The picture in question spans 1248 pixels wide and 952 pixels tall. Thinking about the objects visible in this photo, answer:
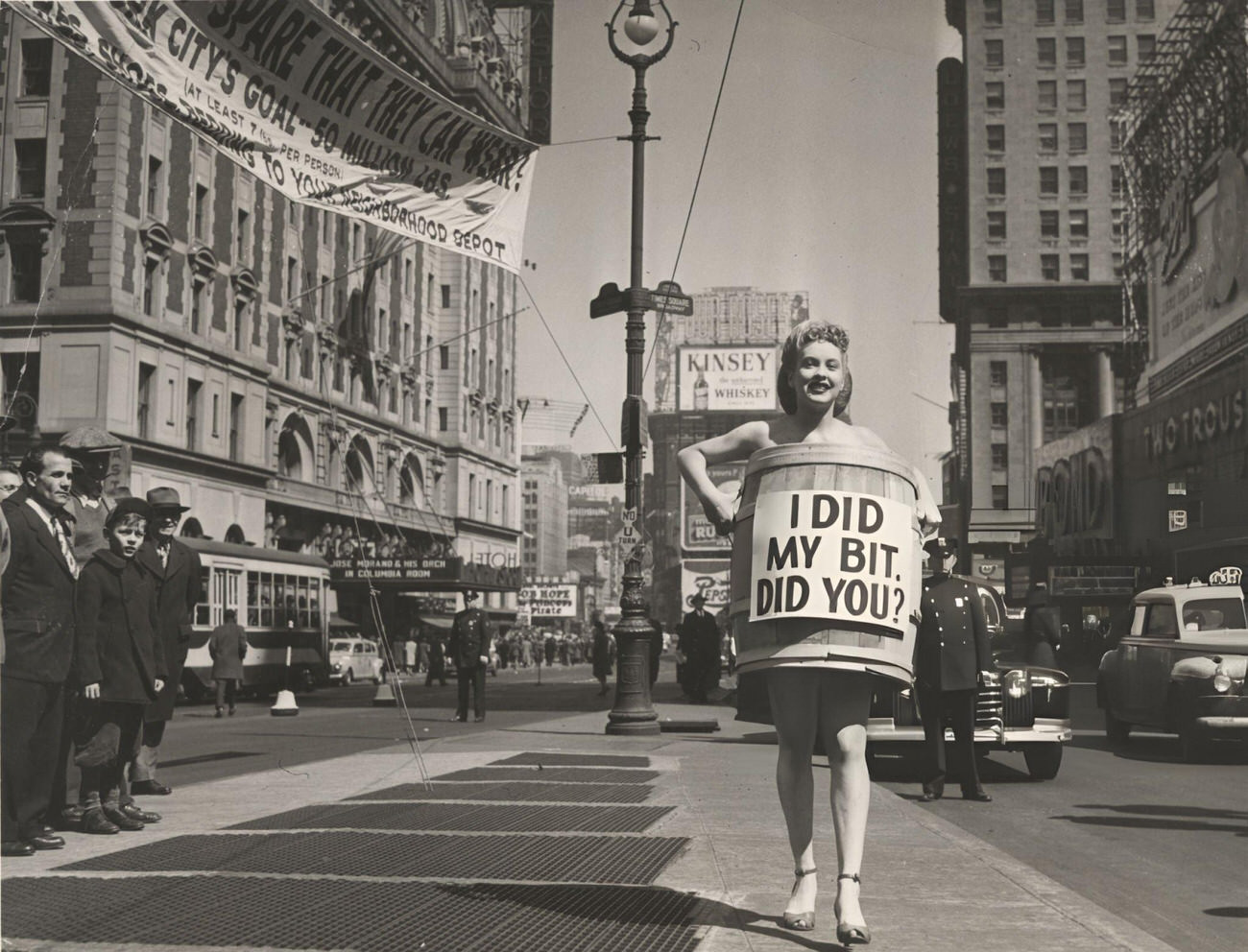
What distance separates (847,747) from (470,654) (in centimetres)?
1549

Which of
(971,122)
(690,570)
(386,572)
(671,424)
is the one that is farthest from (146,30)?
(671,424)

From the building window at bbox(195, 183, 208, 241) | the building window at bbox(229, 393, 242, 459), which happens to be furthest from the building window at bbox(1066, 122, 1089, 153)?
the building window at bbox(195, 183, 208, 241)

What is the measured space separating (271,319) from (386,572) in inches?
411

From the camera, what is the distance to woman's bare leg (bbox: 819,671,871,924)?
15.5ft

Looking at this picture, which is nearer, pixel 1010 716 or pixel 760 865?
pixel 760 865

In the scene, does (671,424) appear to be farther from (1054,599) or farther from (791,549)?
(791,549)

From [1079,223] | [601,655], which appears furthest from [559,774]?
[1079,223]

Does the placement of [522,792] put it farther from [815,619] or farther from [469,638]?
[469,638]

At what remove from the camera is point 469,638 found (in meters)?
20.0

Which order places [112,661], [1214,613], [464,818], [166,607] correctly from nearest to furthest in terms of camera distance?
1. [112,661]
2. [464,818]
3. [166,607]
4. [1214,613]

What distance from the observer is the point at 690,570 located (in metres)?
56.2

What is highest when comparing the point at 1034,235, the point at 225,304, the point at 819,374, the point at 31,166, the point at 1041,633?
the point at 1034,235

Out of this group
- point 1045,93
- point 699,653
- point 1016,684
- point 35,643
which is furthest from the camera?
point 1045,93

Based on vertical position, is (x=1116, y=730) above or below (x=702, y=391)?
below
